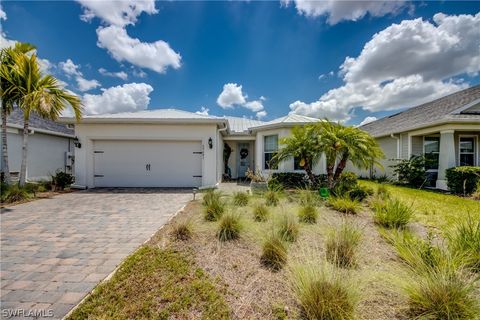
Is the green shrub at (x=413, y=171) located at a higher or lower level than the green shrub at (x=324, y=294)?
higher

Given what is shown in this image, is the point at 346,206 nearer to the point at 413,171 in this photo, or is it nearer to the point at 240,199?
the point at 240,199

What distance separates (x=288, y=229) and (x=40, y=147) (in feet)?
52.7

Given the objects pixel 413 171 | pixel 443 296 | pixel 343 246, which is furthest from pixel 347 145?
pixel 413 171

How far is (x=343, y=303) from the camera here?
2012 millimetres

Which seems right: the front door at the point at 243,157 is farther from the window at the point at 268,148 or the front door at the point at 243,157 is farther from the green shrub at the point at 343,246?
the green shrub at the point at 343,246

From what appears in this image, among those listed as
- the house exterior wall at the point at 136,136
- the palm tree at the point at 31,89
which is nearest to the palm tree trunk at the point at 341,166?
the house exterior wall at the point at 136,136

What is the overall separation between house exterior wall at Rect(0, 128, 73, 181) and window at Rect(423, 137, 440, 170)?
71.9ft

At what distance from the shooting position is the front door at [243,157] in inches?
593

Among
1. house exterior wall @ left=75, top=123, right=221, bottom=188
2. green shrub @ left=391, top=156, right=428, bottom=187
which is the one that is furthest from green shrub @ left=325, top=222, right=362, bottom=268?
green shrub @ left=391, top=156, right=428, bottom=187

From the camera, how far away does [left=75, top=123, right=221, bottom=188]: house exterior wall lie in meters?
10.6

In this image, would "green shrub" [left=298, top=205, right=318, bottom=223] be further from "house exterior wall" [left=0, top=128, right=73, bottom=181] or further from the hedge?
"house exterior wall" [left=0, top=128, right=73, bottom=181]

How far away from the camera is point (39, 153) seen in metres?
12.4

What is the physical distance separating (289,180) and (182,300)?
8.80m

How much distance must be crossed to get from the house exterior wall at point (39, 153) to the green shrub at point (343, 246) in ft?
50.5
